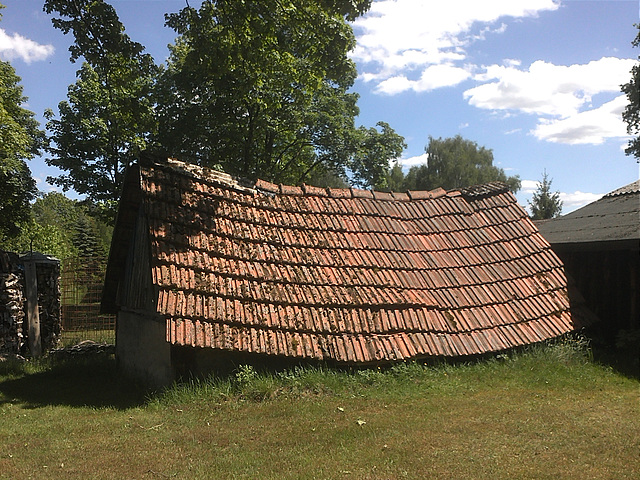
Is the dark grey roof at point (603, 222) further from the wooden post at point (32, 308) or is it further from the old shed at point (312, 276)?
the wooden post at point (32, 308)

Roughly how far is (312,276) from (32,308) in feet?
27.9

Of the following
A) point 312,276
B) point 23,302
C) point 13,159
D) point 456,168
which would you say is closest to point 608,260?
point 312,276

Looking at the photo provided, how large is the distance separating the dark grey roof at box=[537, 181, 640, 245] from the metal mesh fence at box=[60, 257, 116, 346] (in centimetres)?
1278

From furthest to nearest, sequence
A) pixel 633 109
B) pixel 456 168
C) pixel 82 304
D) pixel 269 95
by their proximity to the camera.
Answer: pixel 456 168
pixel 633 109
pixel 269 95
pixel 82 304

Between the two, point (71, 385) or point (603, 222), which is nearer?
point (71, 385)

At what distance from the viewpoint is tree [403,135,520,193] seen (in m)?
50.7

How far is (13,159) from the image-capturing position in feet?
58.2

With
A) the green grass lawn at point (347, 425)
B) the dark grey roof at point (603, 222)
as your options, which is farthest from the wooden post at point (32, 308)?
the dark grey roof at point (603, 222)

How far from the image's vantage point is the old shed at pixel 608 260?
1026 centimetres

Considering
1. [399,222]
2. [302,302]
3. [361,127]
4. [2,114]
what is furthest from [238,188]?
[361,127]

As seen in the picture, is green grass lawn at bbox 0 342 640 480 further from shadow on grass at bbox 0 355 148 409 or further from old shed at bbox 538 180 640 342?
old shed at bbox 538 180 640 342

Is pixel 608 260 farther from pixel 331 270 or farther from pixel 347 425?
pixel 347 425

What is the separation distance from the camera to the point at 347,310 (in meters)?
8.56

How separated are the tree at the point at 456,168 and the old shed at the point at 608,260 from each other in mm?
38617
